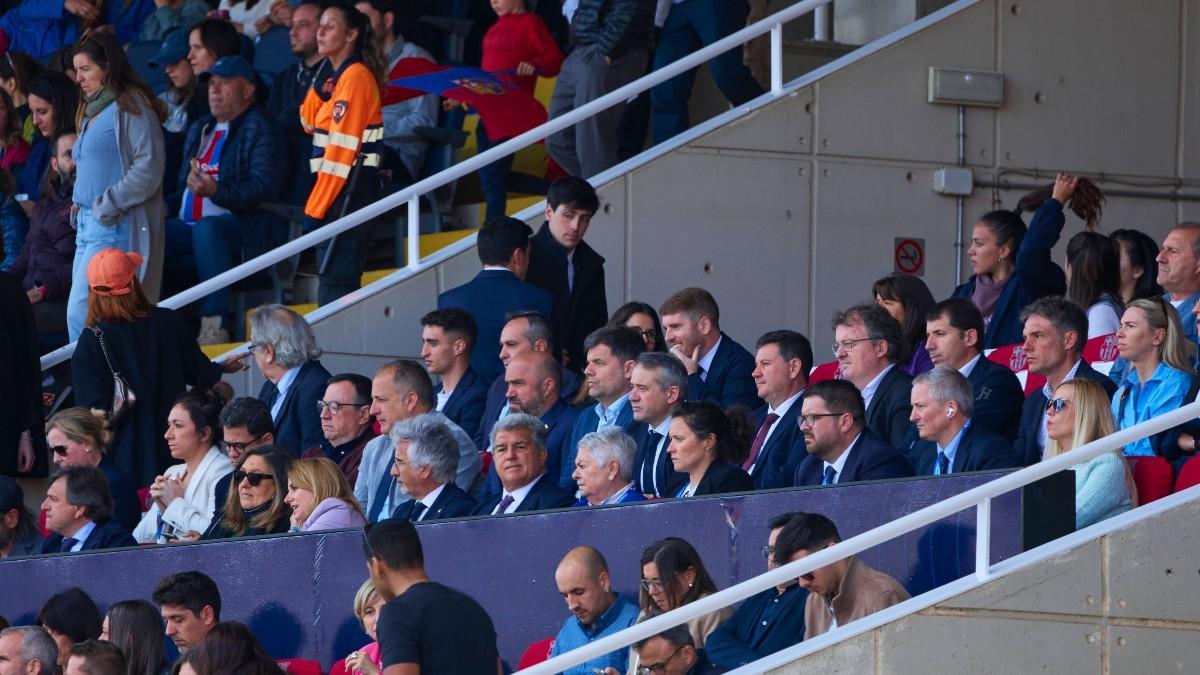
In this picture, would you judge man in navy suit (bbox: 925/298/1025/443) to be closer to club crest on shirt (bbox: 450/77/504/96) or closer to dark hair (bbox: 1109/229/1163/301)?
dark hair (bbox: 1109/229/1163/301)

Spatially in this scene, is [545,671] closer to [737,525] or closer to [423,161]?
[737,525]

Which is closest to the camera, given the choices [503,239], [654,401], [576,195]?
[654,401]

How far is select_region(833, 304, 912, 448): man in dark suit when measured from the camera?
8.47 metres

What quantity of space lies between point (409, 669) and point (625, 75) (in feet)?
20.7

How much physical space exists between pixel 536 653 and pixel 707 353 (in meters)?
2.52

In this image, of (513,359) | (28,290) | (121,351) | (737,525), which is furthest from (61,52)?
(737,525)

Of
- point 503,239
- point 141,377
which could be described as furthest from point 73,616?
point 503,239

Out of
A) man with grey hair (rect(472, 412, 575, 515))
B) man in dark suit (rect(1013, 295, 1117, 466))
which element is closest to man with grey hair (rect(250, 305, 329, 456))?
man with grey hair (rect(472, 412, 575, 515))

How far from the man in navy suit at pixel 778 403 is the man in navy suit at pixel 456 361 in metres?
1.35

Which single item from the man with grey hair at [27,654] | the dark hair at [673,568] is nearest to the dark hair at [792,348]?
the dark hair at [673,568]

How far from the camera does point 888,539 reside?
666 centimetres

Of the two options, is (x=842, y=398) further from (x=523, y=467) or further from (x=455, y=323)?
(x=455, y=323)

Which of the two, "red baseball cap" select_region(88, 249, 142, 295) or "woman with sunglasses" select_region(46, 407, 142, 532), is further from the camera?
"red baseball cap" select_region(88, 249, 142, 295)

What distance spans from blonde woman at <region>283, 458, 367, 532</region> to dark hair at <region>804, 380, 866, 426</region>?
5.60ft
